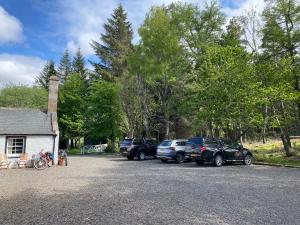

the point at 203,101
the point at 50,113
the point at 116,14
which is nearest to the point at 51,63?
the point at 116,14

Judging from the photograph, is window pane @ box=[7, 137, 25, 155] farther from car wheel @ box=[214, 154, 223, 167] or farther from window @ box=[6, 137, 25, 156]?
car wheel @ box=[214, 154, 223, 167]

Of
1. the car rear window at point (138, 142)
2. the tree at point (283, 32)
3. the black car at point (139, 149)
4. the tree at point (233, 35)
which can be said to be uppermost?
the tree at point (233, 35)

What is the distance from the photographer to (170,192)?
10797mm

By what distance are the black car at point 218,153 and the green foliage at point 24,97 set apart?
3936 centimetres

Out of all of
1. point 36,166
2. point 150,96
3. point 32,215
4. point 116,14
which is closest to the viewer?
point 32,215

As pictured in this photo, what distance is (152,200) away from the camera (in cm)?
950

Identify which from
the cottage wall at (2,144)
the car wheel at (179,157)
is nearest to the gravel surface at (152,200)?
the cottage wall at (2,144)

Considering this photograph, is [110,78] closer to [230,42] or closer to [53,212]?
[230,42]

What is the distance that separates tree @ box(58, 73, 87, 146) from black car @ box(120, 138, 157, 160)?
1635 cm

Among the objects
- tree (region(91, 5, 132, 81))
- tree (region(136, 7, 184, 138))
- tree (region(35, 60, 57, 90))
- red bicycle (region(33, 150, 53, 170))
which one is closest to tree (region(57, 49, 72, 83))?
tree (region(35, 60, 57, 90))

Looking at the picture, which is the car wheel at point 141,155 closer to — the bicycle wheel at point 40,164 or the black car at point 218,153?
the black car at point 218,153

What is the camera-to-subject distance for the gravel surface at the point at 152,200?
7363 millimetres

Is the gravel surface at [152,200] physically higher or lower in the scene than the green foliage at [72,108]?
lower

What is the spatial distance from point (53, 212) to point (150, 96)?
2863cm
